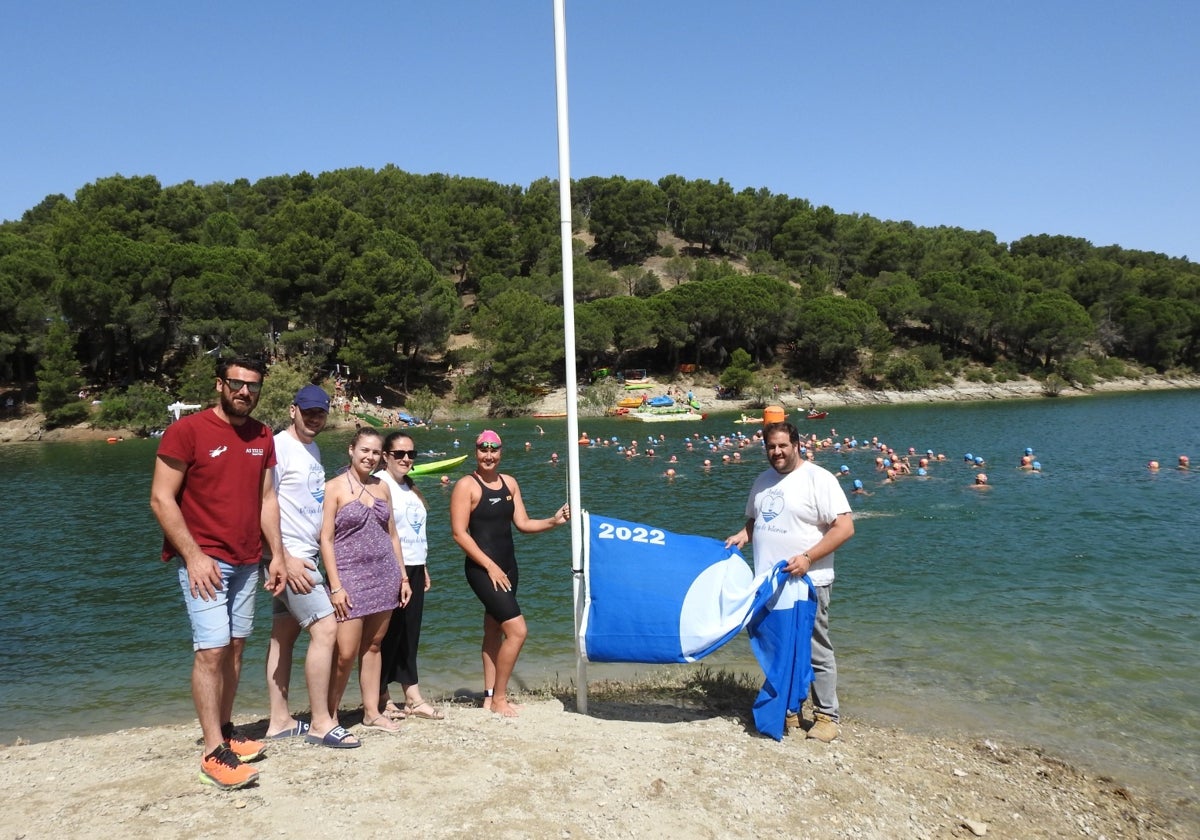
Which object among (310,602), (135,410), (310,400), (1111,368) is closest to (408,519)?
(310,602)

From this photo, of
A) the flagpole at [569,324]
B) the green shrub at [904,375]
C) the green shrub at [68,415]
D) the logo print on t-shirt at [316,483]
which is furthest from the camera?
the green shrub at [904,375]

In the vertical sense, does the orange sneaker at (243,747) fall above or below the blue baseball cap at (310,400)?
below

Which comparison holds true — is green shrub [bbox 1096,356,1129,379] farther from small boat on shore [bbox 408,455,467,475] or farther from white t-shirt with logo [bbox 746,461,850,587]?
white t-shirt with logo [bbox 746,461,850,587]

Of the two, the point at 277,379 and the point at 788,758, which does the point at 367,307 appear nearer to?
the point at 277,379

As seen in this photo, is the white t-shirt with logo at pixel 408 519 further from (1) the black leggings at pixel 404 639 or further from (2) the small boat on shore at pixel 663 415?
(2) the small boat on shore at pixel 663 415

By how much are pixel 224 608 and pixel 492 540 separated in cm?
178

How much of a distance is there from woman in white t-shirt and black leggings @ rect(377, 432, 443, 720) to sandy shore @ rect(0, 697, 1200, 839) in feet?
1.11

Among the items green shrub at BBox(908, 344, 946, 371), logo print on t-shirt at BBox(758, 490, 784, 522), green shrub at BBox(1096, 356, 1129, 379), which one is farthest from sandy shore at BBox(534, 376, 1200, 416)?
logo print on t-shirt at BBox(758, 490, 784, 522)

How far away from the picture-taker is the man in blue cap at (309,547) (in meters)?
4.55

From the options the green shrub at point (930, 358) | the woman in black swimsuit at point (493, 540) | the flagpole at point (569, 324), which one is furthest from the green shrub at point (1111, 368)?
the woman in black swimsuit at point (493, 540)

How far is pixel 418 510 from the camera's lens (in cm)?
547

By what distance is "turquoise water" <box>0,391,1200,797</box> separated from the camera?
7031 millimetres

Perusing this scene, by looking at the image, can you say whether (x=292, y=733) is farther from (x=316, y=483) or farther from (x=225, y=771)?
(x=316, y=483)

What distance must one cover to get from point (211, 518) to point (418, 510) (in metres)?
1.66
